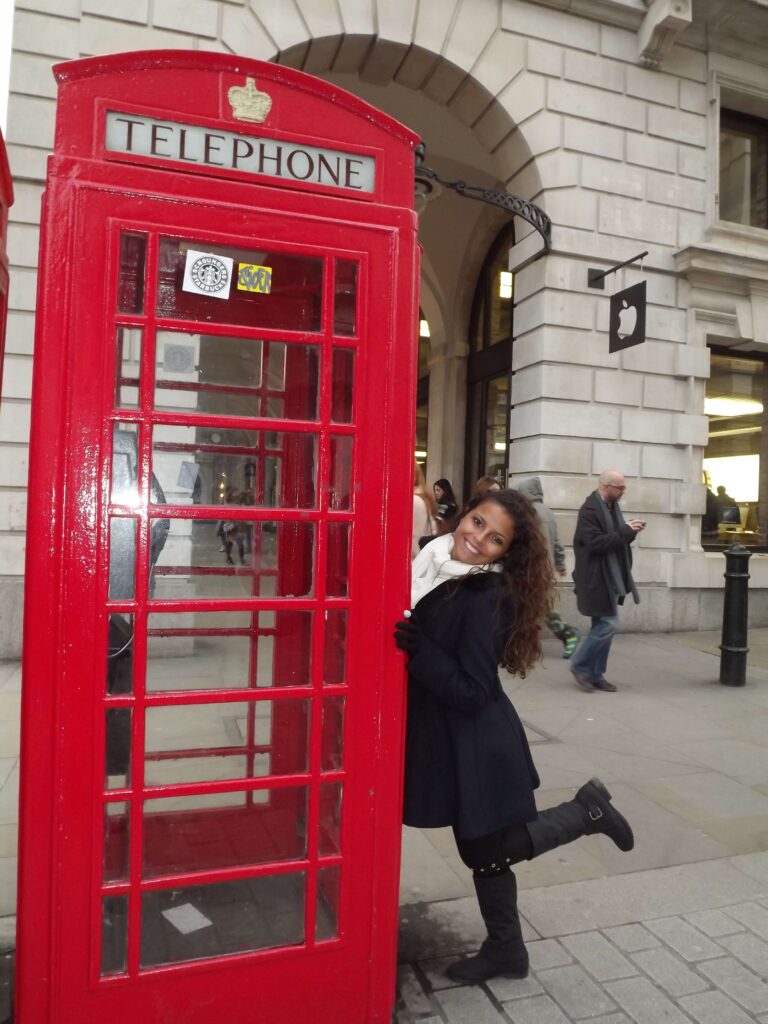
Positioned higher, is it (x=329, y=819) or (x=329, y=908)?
(x=329, y=819)

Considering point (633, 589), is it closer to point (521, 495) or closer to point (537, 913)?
point (537, 913)

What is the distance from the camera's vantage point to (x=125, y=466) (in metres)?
1.89

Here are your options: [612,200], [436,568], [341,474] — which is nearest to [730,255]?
[612,200]

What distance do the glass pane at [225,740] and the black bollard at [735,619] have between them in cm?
534

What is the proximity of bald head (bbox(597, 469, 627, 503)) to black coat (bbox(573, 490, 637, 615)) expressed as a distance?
0.07m

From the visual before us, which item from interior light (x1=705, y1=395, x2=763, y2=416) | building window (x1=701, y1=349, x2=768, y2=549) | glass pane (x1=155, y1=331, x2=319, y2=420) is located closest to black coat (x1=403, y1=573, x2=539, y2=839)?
glass pane (x1=155, y1=331, x2=319, y2=420)

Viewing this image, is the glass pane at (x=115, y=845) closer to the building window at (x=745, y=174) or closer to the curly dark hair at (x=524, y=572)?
the curly dark hair at (x=524, y=572)

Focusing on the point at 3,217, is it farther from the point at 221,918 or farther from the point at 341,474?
the point at 221,918

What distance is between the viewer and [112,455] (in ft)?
6.10

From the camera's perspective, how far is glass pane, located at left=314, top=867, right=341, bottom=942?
85.2 inches

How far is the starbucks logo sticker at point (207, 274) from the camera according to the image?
1.94 m

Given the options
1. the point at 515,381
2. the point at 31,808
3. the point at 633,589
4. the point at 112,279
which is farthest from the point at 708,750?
the point at 515,381

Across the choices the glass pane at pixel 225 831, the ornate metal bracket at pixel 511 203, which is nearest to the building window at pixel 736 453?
the ornate metal bracket at pixel 511 203

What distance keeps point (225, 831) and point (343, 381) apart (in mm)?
1470
